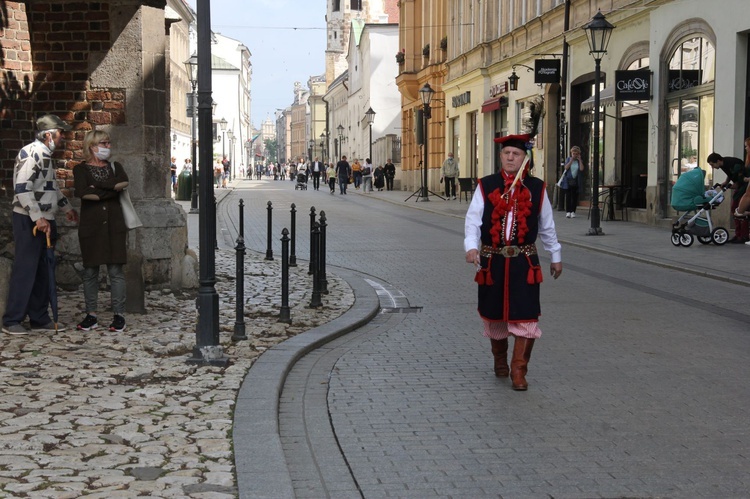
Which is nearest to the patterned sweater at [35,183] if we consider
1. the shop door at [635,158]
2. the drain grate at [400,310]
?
the drain grate at [400,310]

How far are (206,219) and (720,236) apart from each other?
1240 cm

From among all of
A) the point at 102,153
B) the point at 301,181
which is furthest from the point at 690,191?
the point at 301,181

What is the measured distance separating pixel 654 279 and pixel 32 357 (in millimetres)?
8479

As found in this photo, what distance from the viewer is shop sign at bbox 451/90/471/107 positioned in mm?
41125

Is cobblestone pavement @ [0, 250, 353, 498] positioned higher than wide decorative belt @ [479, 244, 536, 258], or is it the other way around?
wide decorative belt @ [479, 244, 536, 258]

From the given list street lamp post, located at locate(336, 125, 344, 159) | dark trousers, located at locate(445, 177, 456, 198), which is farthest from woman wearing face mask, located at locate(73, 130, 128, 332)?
street lamp post, located at locate(336, 125, 344, 159)

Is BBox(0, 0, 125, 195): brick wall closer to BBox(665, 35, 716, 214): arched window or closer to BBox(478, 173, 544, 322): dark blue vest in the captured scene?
BBox(478, 173, 544, 322): dark blue vest

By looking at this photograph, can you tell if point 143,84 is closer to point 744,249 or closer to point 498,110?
point 744,249

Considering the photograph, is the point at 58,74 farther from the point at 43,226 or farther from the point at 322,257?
the point at 322,257

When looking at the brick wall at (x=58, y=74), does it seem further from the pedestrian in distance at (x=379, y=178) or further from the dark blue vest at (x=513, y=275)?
the pedestrian in distance at (x=379, y=178)

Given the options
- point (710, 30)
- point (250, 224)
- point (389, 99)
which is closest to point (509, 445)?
point (710, 30)

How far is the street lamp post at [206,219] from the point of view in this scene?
746 centimetres

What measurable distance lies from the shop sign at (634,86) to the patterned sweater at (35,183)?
53.5 ft

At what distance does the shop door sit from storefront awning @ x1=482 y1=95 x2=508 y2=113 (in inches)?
419
